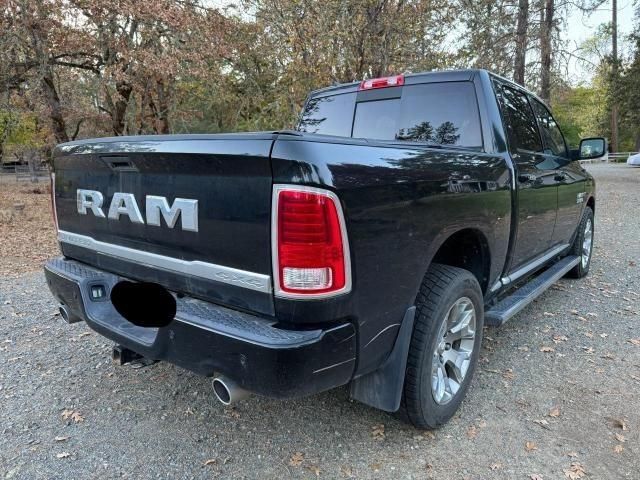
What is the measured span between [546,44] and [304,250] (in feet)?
48.4

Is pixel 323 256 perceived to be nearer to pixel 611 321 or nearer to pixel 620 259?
pixel 611 321

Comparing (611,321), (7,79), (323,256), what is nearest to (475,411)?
(323,256)

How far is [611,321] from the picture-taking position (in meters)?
4.32

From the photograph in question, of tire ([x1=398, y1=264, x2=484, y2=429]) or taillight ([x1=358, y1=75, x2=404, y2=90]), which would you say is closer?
A: tire ([x1=398, y1=264, x2=484, y2=429])

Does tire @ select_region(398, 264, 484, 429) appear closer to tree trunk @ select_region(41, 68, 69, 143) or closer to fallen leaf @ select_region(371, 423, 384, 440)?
fallen leaf @ select_region(371, 423, 384, 440)

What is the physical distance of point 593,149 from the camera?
480 cm

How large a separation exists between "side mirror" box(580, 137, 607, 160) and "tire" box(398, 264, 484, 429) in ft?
9.22

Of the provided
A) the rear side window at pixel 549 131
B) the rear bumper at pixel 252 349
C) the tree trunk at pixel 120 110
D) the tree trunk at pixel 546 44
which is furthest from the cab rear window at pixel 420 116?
the tree trunk at pixel 546 44

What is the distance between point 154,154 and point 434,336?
5.32ft

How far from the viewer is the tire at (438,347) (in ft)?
7.89

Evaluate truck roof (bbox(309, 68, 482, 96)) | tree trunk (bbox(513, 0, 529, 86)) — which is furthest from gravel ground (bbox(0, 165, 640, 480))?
tree trunk (bbox(513, 0, 529, 86))

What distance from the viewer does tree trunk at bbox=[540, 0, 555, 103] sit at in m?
13.8

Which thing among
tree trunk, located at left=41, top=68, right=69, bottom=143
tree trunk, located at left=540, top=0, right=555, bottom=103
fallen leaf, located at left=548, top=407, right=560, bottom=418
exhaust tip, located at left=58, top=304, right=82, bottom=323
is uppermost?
tree trunk, located at left=540, top=0, right=555, bottom=103

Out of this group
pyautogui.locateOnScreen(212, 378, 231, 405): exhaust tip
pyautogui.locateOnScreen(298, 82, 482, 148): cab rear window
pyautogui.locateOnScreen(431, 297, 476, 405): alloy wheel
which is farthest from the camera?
pyautogui.locateOnScreen(298, 82, 482, 148): cab rear window
